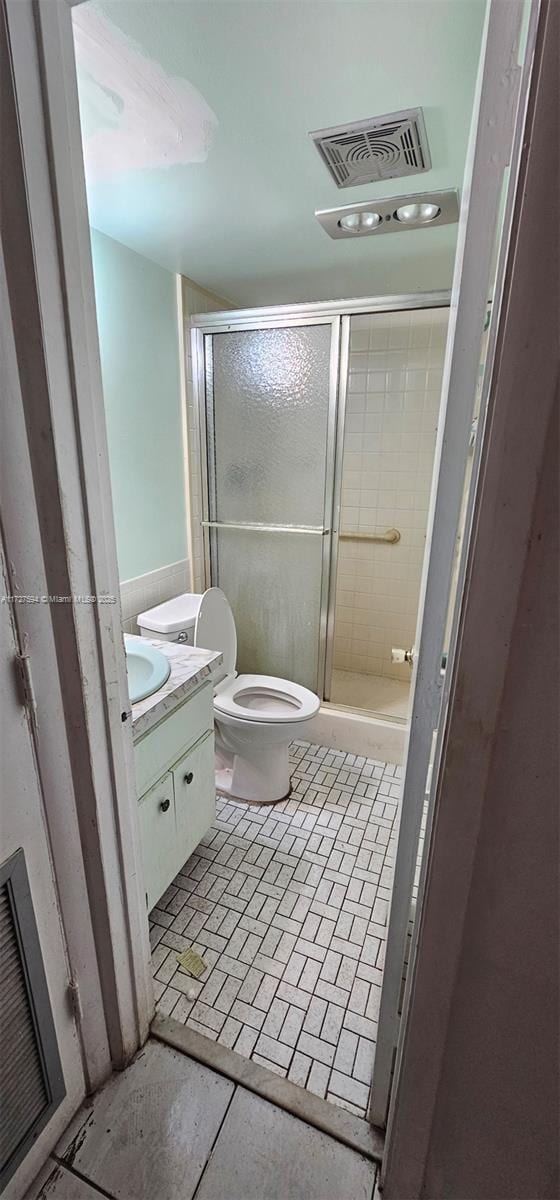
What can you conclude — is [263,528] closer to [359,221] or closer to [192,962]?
[359,221]

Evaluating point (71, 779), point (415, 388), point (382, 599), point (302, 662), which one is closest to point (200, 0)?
point (71, 779)

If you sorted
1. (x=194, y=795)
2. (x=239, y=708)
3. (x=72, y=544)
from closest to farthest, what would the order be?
(x=72, y=544) < (x=194, y=795) < (x=239, y=708)

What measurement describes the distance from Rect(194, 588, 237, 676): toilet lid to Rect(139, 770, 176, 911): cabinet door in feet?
2.03

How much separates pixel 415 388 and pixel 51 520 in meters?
2.34

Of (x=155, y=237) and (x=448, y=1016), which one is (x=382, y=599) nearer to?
(x=155, y=237)

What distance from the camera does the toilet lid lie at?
5.98 feet

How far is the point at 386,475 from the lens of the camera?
2699mm

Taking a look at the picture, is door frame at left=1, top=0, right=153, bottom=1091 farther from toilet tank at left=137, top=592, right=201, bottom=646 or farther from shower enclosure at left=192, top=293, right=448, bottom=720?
shower enclosure at left=192, top=293, right=448, bottom=720

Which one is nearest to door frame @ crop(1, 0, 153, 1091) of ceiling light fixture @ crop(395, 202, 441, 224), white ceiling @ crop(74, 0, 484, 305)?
white ceiling @ crop(74, 0, 484, 305)

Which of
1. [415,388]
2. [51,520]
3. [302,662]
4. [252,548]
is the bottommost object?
[302,662]

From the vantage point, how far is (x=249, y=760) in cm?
187

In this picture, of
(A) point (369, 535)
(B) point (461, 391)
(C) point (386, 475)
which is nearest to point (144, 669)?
(B) point (461, 391)

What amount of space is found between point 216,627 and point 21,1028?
1.30 meters
